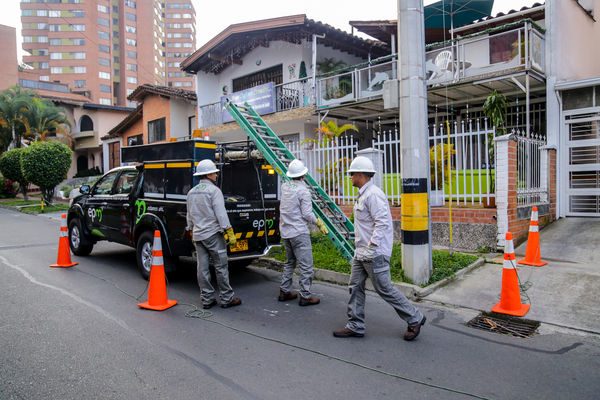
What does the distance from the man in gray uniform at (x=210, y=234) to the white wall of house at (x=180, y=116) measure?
57.7ft

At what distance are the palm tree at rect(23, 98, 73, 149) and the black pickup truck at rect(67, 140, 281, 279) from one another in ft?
88.9

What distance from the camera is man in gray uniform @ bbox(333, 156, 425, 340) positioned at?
4.20 metres

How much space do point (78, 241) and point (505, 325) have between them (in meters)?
7.98

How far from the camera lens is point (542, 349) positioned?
158 inches

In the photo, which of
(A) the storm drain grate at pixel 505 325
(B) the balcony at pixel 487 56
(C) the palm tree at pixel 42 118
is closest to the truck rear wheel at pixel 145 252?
(A) the storm drain grate at pixel 505 325

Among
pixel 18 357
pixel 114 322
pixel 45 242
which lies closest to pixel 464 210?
pixel 114 322

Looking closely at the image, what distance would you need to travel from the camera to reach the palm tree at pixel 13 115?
30.0 meters

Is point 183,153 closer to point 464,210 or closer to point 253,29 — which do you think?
point 464,210

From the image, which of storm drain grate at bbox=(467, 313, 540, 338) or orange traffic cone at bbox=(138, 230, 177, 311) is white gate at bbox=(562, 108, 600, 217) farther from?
orange traffic cone at bbox=(138, 230, 177, 311)

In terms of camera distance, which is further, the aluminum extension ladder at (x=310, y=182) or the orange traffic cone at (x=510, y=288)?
the aluminum extension ladder at (x=310, y=182)

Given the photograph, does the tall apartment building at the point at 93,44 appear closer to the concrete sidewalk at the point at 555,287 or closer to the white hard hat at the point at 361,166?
the concrete sidewalk at the point at 555,287

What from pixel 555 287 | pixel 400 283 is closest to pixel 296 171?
pixel 400 283

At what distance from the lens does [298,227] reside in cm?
556

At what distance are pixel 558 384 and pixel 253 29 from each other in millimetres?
15095
